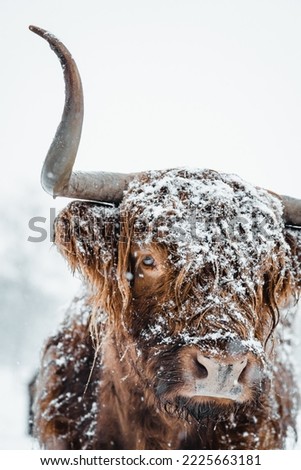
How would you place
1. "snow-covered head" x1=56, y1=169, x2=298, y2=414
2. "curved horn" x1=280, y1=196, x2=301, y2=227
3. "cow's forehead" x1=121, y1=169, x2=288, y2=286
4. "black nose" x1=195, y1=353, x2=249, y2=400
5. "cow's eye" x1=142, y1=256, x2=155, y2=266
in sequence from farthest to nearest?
1. "curved horn" x1=280, y1=196, x2=301, y2=227
2. "cow's eye" x1=142, y1=256, x2=155, y2=266
3. "cow's forehead" x1=121, y1=169, x2=288, y2=286
4. "snow-covered head" x1=56, y1=169, x2=298, y2=414
5. "black nose" x1=195, y1=353, x2=249, y2=400

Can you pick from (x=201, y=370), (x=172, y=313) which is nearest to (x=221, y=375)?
(x=201, y=370)

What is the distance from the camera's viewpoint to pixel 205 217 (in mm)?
2777

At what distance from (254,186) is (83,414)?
175cm

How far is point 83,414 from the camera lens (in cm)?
345

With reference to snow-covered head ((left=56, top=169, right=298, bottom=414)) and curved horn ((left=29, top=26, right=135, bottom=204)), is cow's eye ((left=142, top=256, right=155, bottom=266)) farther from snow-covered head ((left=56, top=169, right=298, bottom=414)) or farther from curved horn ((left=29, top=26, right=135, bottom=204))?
curved horn ((left=29, top=26, right=135, bottom=204))

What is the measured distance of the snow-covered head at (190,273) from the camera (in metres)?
2.43

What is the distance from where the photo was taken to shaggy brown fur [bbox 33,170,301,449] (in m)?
2.53

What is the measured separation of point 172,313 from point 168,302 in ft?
0.21

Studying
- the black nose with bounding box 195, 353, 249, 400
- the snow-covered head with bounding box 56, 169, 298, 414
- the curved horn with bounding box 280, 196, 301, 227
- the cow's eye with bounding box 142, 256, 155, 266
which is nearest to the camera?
the black nose with bounding box 195, 353, 249, 400

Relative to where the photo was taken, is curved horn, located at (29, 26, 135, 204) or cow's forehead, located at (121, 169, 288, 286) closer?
curved horn, located at (29, 26, 135, 204)

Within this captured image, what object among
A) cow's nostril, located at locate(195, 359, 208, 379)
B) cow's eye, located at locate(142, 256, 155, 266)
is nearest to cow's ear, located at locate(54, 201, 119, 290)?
cow's eye, located at locate(142, 256, 155, 266)

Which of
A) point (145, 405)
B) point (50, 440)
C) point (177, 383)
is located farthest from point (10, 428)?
point (177, 383)

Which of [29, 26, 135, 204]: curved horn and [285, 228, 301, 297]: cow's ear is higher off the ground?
[29, 26, 135, 204]: curved horn
